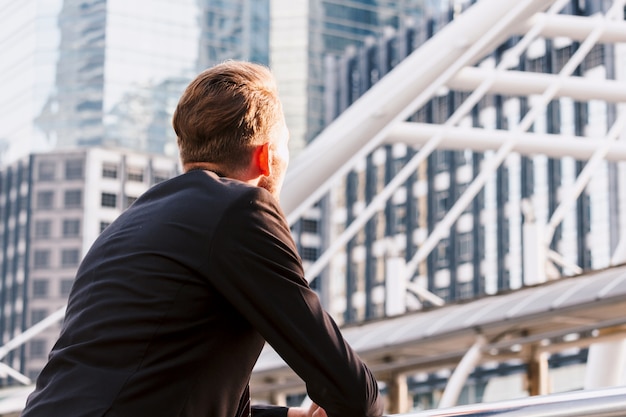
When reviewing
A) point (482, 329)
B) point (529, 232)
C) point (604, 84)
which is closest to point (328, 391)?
point (482, 329)

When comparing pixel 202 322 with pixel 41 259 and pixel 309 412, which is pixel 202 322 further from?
pixel 41 259

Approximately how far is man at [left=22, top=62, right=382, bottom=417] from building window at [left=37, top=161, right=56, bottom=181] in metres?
80.5

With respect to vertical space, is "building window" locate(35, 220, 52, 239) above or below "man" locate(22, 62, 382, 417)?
above

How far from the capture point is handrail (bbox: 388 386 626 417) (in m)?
1.50

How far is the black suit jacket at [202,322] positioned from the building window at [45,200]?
266 feet

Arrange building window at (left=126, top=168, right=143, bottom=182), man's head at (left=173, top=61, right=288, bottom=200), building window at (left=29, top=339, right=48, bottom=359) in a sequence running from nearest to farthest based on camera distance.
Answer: man's head at (left=173, top=61, right=288, bottom=200) → building window at (left=29, top=339, right=48, bottom=359) → building window at (left=126, top=168, right=143, bottom=182)

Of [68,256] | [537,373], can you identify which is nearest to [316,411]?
[537,373]

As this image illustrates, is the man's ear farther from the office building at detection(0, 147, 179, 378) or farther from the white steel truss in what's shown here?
the office building at detection(0, 147, 179, 378)

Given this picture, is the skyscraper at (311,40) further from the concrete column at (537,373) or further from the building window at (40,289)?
the concrete column at (537,373)

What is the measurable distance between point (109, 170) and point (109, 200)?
1.97 metres

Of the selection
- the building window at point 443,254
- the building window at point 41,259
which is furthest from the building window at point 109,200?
the building window at point 443,254

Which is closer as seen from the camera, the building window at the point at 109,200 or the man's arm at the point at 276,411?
the man's arm at the point at 276,411

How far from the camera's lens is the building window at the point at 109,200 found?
79975mm

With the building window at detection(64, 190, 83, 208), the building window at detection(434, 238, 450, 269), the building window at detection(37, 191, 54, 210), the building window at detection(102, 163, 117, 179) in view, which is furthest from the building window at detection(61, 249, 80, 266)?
the building window at detection(434, 238, 450, 269)
